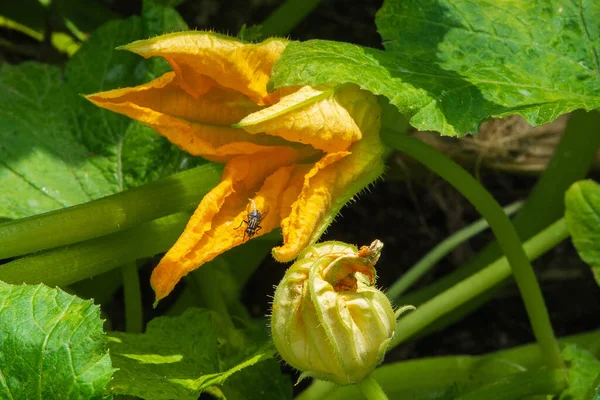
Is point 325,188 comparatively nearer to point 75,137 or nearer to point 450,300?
point 450,300

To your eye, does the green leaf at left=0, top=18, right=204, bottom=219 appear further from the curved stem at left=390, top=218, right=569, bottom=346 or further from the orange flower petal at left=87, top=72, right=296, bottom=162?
the curved stem at left=390, top=218, right=569, bottom=346

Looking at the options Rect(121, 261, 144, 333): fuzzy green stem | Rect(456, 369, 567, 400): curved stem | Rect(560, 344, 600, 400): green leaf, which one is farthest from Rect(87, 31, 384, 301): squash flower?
Rect(560, 344, 600, 400): green leaf

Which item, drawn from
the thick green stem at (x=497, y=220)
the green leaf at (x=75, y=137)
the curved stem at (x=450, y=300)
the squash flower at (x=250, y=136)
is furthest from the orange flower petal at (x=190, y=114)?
the curved stem at (x=450, y=300)

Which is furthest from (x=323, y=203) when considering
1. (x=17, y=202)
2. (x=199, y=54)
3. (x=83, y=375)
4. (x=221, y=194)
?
(x=17, y=202)

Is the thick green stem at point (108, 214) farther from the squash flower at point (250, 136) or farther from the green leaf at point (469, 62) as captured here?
the green leaf at point (469, 62)

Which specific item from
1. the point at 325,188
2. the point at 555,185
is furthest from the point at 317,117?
the point at 555,185
